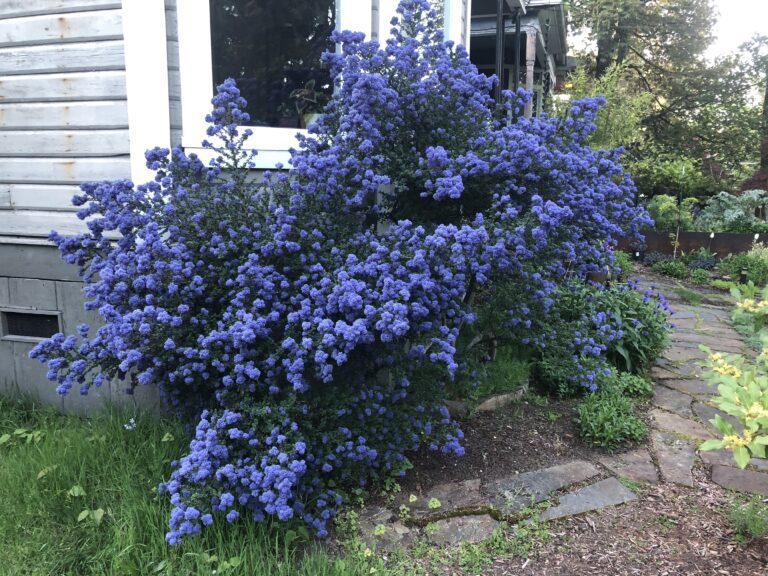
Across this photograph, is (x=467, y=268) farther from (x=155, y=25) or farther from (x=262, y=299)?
(x=155, y=25)

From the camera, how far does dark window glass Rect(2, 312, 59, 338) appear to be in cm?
364

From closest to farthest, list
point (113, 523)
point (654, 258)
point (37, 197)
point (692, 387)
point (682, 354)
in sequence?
1. point (113, 523)
2. point (37, 197)
3. point (692, 387)
4. point (682, 354)
5. point (654, 258)

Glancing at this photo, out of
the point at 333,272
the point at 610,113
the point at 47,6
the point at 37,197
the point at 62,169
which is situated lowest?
the point at 333,272

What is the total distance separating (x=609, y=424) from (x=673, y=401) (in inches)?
37.8

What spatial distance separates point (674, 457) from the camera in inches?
125

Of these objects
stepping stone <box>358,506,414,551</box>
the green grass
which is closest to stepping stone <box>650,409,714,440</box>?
stepping stone <box>358,506,414,551</box>

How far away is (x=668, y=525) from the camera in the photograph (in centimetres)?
255

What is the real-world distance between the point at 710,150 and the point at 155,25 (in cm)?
1735

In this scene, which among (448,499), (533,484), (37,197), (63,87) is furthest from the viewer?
(37,197)

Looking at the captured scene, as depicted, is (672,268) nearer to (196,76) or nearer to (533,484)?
(533,484)

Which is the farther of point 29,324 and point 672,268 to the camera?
point 672,268

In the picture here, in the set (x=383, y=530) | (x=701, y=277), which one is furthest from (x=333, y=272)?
(x=701, y=277)

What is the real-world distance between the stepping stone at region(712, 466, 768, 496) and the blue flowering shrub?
1147 mm

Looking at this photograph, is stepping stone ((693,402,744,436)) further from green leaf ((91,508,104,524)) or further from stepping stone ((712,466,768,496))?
green leaf ((91,508,104,524))
